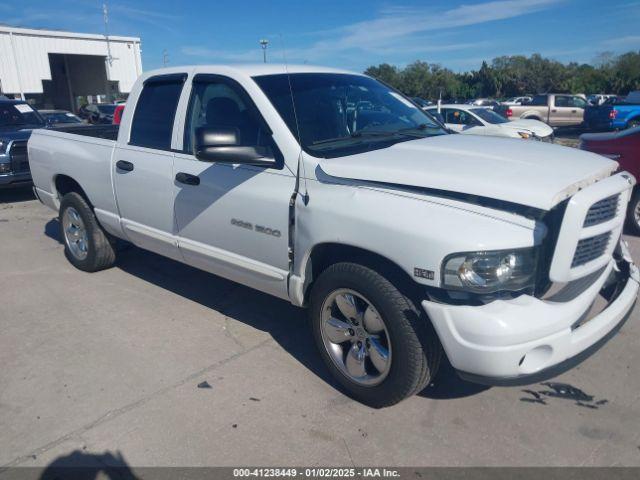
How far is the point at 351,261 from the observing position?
303 cm

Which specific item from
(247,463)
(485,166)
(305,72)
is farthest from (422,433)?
(305,72)

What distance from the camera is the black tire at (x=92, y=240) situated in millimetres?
5238

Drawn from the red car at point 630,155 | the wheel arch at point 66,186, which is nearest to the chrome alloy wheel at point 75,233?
the wheel arch at point 66,186

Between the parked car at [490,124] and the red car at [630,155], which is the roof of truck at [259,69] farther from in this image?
the parked car at [490,124]

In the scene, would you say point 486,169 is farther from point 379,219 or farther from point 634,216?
point 634,216

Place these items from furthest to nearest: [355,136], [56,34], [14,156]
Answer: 1. [56,34]
2. [14,156]
3. [355,136]

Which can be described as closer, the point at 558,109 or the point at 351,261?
the point at 351,261

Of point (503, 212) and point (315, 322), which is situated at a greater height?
point (503, 212)

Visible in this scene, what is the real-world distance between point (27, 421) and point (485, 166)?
303 cm

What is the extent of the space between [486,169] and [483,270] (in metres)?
0.61

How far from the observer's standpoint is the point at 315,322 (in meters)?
3.29

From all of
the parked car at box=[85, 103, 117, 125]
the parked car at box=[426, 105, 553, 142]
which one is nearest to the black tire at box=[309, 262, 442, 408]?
the parked car at box=[426, 105, 553, 142]

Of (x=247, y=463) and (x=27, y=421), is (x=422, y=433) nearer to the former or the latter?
(x=247, y=463)

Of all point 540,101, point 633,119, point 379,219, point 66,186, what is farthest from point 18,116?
point 540,101
